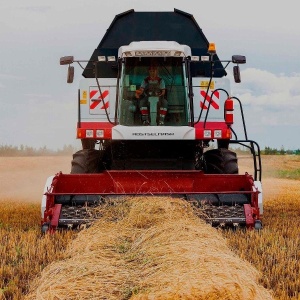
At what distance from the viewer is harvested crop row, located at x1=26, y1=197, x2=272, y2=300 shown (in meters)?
3.62

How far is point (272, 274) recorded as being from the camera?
4.65 m

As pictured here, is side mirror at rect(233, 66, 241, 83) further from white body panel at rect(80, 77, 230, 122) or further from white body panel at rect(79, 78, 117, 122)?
white body panel at rect(79, 78, 117, 122)

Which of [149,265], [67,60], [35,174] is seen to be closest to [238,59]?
[67,60]

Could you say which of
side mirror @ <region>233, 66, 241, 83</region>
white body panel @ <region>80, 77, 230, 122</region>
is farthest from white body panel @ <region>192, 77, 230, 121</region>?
side mirror @ <region>233, 66, 241, 83</region>

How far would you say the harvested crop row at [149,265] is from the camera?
362 centimetres

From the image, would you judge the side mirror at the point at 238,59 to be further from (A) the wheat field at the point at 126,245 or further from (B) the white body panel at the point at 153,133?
(A) the wheat field at the point at 126,245

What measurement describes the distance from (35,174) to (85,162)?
1221cm

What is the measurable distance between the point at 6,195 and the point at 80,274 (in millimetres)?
11370

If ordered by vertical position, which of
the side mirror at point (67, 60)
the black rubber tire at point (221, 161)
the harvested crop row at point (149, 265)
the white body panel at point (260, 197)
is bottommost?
the harvested crop row at point (149, 265)

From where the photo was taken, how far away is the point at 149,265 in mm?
4352

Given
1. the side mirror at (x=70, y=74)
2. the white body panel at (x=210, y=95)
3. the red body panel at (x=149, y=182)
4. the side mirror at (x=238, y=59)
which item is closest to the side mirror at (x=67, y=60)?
the side mirror at (x=70, y=74)

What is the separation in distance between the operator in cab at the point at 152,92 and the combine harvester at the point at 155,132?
0.04 feet

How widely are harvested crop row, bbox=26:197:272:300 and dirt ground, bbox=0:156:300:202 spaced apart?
740 cm

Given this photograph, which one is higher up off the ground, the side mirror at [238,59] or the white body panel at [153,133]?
→ the side mirror at [238,59]
